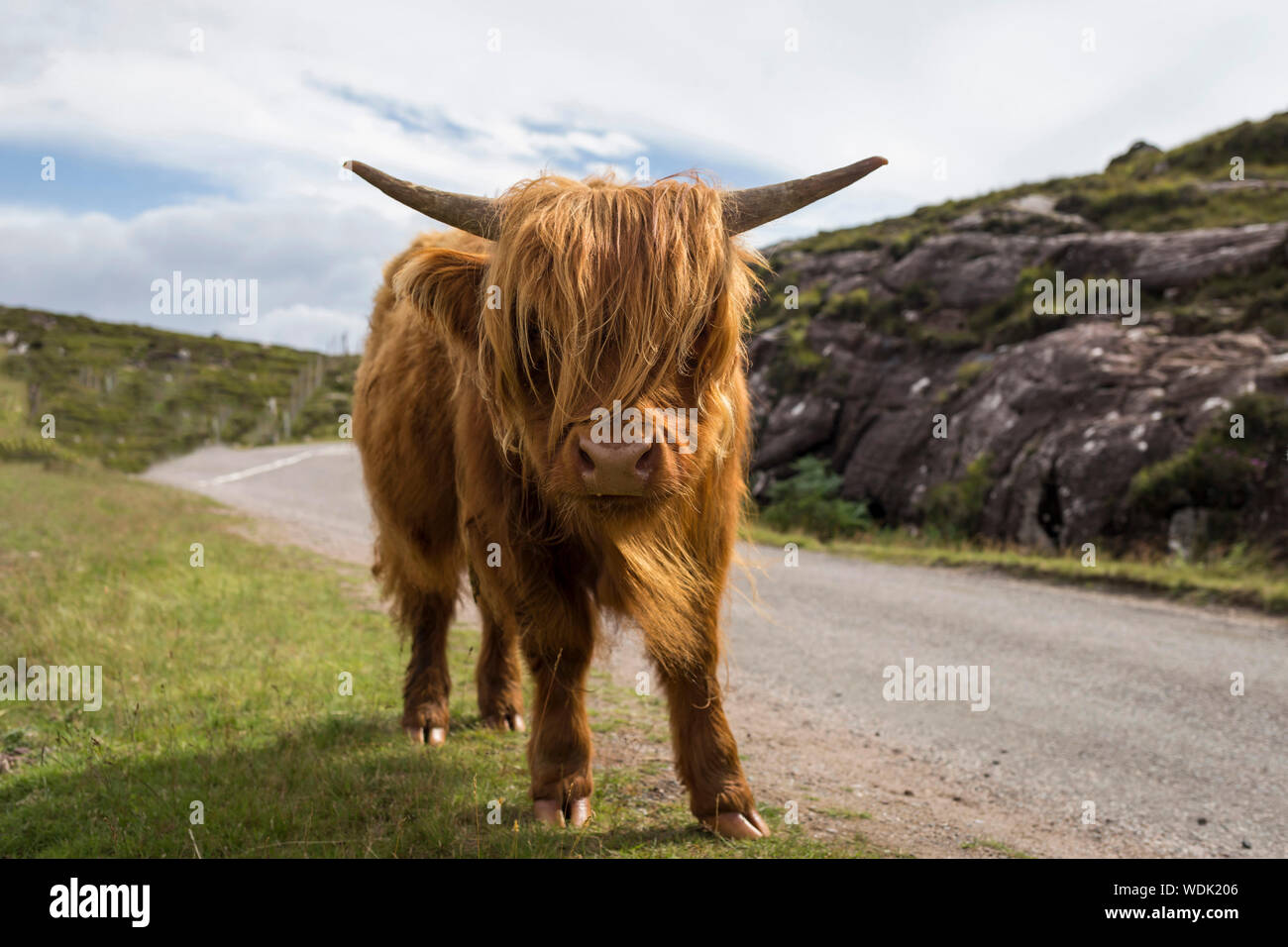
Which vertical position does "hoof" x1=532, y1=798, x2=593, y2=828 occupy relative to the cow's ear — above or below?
below

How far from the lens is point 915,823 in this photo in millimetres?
3594

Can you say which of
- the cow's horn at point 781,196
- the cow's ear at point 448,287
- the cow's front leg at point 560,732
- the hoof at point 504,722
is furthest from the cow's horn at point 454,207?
the hoof at point 504,722

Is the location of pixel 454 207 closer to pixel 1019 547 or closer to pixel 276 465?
pixel 1019 547

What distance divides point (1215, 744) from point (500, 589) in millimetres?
4029

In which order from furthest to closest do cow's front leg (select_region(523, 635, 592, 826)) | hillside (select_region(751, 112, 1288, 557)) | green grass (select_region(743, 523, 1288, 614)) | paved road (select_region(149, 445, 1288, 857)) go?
hillside (select_region(751, 112, 1288, 557)), green grass (select_region(743, 523, 1288, 614)), paved road (select_region(149, 445, 1288, 857)), cow's front leg (select_region(523, 635, 592, 826))

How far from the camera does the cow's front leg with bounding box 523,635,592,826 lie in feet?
10.8

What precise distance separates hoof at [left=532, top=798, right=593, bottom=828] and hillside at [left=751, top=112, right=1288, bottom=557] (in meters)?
5.85

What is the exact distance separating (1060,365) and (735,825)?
12.8 meters

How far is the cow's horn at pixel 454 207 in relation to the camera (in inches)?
112

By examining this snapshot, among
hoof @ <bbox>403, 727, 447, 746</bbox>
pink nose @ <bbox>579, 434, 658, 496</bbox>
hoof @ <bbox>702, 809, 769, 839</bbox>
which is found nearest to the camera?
pink nose @ <bbox>579, 434, 658, 496</bbox>

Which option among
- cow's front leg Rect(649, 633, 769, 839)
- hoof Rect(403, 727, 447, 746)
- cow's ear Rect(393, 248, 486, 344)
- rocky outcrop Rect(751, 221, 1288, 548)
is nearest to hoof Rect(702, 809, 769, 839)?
cow's front leg Rect(649, 633, 769, 839)

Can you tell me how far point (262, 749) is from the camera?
13.0 ft

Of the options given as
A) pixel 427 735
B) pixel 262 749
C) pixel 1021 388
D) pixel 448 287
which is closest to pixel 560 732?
pixel 427 735

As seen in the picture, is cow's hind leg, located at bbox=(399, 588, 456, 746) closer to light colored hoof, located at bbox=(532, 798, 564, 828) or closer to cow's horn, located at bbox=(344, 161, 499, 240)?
light colored hoof, located at bbox=(532, 798, 564, 828)
